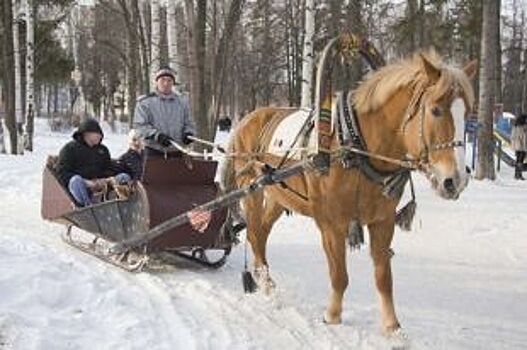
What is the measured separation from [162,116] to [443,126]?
3959 millimetres

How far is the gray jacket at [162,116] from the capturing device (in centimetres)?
802

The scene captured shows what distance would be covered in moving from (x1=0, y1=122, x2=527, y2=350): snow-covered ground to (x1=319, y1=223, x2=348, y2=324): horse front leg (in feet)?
0.34

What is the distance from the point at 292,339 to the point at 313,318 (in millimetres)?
531

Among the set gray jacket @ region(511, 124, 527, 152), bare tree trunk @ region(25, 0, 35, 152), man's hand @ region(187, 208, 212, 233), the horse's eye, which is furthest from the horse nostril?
bare tree trunk @ region(25, 0, 35, 152)

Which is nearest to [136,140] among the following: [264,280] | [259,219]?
[259,219]

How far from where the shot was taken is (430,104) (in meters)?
4.83

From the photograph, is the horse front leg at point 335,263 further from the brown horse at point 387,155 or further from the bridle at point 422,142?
the bridle at point 422,142

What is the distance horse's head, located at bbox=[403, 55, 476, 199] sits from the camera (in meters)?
4.70

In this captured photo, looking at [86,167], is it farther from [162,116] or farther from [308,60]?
[308,60]

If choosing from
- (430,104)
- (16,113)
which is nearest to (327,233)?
(430,104)

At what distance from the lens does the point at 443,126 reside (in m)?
4.77

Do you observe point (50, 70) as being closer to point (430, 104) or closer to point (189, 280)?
point (189, 280)

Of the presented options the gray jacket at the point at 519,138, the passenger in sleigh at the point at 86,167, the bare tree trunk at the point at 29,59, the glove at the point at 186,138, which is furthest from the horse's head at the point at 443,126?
the bare tree trunk at the point at 29,59

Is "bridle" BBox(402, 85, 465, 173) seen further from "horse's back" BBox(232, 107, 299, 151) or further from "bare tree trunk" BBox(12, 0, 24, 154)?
"bare tree trunk" BBox(12, 0, 24, 154)
